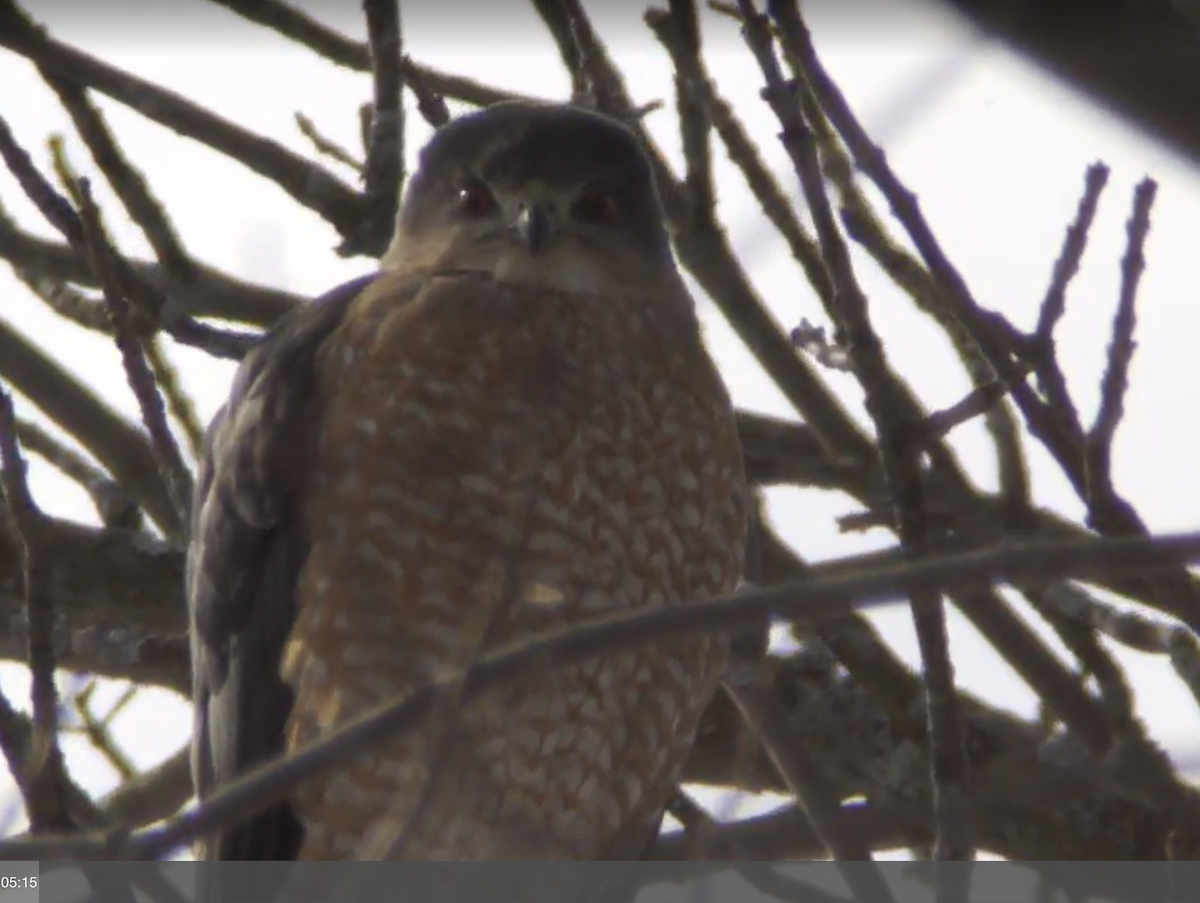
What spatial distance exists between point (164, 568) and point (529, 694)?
1081 millimetres

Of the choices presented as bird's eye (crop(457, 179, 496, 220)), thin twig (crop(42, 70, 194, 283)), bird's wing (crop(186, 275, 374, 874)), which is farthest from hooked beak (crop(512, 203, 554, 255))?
thin twig (crop(42, 70, 194, 283))

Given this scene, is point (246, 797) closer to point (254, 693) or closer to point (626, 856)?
point (254, 693)

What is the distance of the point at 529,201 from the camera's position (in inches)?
187

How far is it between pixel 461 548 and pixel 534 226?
1.06 m

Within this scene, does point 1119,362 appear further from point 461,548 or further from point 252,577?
point 252,577

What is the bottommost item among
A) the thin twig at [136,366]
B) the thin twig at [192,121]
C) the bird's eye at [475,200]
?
the thin twig at [136,366]

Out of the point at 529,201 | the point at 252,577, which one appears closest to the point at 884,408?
the point at 252,577

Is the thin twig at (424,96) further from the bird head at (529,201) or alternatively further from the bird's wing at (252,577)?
the bird's wing at (252,577)

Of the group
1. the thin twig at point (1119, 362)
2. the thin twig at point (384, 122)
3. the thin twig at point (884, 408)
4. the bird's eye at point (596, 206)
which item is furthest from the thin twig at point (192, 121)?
the thin twig at point (1119, 362)

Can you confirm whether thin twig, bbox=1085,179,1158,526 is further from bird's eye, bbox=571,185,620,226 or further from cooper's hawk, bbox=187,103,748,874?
bird's eye, bbox=571,185,620,226

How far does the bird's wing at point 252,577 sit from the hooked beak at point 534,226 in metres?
0.53

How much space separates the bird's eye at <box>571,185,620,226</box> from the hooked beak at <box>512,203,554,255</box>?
0.17 meters

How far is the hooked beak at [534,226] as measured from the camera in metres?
4.54

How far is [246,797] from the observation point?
1660 mm
